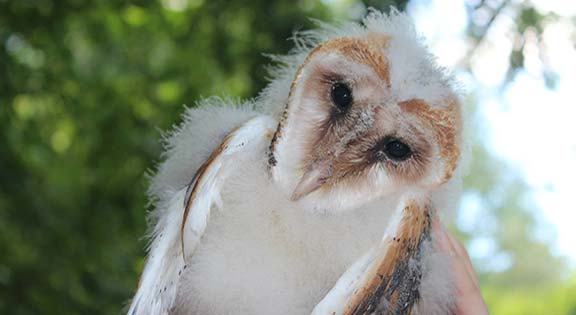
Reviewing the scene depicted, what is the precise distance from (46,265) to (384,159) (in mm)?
2176

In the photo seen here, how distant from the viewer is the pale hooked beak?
1529mm

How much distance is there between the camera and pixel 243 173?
1643 millimetres

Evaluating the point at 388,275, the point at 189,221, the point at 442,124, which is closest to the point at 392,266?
the point at 388,275

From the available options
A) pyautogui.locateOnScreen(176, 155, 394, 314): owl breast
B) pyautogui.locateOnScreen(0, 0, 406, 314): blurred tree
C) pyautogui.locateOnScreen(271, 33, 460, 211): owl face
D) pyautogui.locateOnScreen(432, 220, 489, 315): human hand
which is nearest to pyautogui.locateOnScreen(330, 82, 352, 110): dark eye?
pyautogui.locateOnScreen(271, 33, 460, 211): owl face

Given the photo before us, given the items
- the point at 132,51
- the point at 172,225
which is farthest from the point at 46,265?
the point at 172,225

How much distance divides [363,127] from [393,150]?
0.27 ft

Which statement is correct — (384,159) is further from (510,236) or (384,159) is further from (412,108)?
(510,236)

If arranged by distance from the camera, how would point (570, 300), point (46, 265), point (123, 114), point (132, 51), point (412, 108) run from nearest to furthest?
point (412, 108), point (46, 265), point (123, 114), point (132, 51), point (570, 300)

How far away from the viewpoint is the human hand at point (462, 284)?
1.71m

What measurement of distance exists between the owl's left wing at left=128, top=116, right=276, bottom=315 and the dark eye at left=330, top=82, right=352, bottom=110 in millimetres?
192

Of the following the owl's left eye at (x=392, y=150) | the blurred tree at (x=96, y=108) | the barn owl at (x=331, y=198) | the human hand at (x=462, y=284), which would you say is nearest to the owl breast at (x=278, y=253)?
the barn owl at (x=331, y=198)

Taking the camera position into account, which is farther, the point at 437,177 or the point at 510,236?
the point at 510,236

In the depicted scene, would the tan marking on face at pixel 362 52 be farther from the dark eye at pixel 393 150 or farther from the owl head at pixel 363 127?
the dark eye at pixel 393 150

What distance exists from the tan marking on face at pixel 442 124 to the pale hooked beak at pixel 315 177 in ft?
0.69
